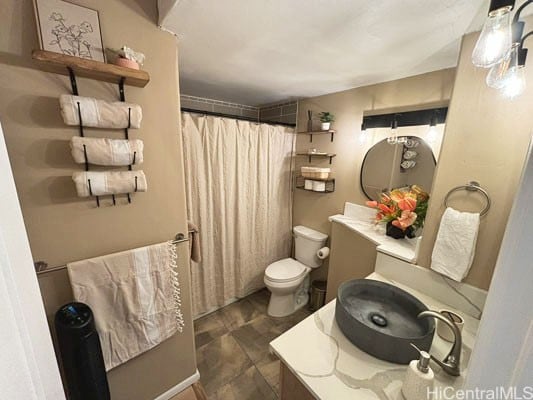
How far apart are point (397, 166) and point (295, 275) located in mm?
1295

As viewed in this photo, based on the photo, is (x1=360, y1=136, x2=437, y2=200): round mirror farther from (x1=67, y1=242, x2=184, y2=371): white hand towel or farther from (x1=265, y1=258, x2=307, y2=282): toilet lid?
(x1=67, y1=242, x2=184, y2=371): white hand towel

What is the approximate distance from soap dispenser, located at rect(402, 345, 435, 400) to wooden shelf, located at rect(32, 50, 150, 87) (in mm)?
1417

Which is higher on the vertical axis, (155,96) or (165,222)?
(155,96)

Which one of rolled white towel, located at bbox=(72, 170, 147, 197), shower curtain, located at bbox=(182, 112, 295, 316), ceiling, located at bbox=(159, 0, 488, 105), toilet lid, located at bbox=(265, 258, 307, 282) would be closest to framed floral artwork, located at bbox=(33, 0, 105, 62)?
ceiling, located at bbox=(159, 0, 488, 105)

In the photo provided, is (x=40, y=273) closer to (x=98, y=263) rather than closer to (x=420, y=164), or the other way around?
(x=98, y=263)

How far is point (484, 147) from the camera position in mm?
905

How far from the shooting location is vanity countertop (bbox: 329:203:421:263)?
4.05ft

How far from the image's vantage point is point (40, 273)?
87cm

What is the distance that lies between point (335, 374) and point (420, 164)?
57.8 inches

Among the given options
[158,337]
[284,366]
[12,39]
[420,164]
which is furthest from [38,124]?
[420,164]

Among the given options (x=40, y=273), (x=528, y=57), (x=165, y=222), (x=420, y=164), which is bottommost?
(x=40, y=273)

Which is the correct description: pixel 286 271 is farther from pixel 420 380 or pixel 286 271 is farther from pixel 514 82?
pixel 514 82

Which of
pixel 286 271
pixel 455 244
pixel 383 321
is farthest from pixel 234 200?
pixel 455 244

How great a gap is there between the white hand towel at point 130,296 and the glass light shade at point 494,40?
1519 mm
